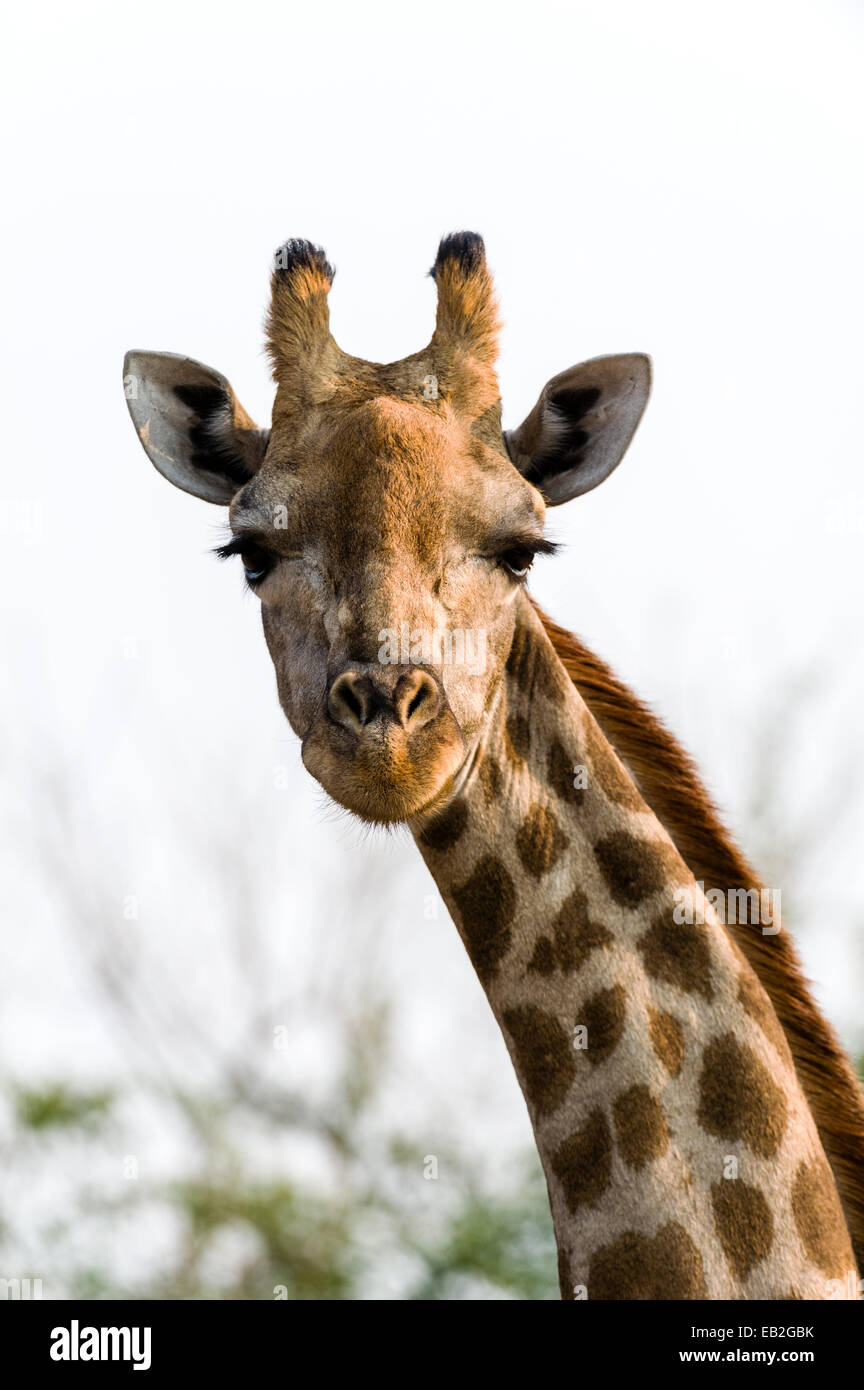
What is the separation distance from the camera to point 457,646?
597 centimetres

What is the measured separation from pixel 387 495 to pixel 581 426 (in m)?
1.38

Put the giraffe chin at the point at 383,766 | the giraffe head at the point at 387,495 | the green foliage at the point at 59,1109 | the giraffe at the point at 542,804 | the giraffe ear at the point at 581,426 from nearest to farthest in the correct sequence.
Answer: the giraffe chin at the point at 383,766
the giraffe head at the point at 387,495
the giraffe at the point at 542,804
the giraffe ear at the point at 581,426
the green foliage at the point at 59,1109

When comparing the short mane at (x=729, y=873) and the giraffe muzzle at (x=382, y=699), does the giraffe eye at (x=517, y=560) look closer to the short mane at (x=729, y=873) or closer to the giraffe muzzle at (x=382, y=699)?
the short mane at (x=729, y=873)

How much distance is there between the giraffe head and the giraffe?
0.01 m

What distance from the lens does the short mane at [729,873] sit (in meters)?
6.31

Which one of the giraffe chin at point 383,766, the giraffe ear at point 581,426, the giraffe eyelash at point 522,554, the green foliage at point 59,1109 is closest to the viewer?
the giraffe chin at point 383,766

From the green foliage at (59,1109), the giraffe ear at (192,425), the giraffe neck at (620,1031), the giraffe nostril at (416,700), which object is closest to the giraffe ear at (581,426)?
the giraffe neck at (620,1031)

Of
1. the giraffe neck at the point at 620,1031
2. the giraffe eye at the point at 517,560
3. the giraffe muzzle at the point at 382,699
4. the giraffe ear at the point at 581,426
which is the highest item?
the giraffe ear at the point at 581,426

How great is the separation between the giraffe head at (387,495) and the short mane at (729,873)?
673 millimetres

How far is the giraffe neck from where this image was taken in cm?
575

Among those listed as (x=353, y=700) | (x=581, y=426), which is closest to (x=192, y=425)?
(x=581, y=426)

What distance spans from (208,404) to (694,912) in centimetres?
305

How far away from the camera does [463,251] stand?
22.7 feet
